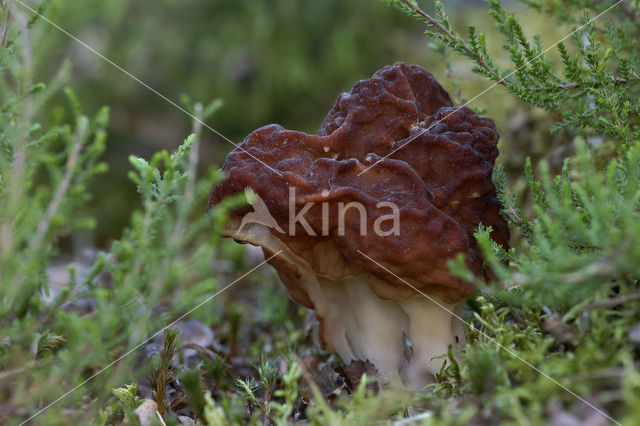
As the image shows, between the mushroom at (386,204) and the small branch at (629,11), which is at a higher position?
the small branch at (629,11)

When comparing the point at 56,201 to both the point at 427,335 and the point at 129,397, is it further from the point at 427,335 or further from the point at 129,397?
the point at 427,335

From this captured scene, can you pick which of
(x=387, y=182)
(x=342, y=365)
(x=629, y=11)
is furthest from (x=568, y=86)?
(x=342, y=365)

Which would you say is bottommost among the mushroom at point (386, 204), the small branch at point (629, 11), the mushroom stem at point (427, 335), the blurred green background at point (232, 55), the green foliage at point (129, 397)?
the mushroom stem at point (427, 335)

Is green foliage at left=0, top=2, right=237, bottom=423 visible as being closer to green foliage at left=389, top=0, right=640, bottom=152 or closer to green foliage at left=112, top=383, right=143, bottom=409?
green foliage at left=112, top=383, right=143, bottom=409

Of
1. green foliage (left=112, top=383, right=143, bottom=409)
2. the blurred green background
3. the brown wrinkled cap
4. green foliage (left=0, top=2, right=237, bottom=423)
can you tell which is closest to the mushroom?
the brown wrinkled cap

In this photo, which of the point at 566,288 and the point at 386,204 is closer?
the point at 566,288

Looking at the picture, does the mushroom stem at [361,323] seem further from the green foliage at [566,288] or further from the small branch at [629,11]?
the small branch at [629,11]

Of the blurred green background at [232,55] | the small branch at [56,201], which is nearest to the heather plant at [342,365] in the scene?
the small branch at [56,201]

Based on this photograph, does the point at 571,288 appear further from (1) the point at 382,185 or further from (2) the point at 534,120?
(2) the point at 534,120
